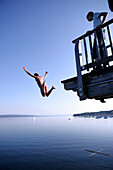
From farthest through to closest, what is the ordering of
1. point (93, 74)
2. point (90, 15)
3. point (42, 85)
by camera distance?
point (42, 85)
point (90, 15)
point (93, 74)

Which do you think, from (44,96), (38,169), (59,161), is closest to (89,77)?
(44,96)

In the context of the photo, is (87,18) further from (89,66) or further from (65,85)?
(65,85)

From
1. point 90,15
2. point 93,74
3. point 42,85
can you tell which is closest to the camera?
point 93,74

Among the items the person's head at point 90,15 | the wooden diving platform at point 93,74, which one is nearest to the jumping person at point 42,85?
the wooden diving platform at point 93,74

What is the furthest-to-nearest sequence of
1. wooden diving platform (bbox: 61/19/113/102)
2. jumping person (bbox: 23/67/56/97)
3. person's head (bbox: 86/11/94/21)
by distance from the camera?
1. jumping person (bbox: 23/67/56/97)
2. person's head (bbox: 86/11/94/21)
3. wooden diving platform (bbox: 61/19/113/102)

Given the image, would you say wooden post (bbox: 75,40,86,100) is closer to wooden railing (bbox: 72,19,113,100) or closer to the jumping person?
wooden railing (bbox: 72,19,113,100)

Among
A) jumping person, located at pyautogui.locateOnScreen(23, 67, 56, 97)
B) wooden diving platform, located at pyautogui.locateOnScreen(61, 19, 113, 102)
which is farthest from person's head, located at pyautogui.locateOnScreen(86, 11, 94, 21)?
jumping person, located at pyautogui.locateOnScreen(23, 67, 56, 97)

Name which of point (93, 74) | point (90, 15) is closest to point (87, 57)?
point (93, 74)

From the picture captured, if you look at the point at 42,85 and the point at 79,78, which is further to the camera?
the point at 42,85

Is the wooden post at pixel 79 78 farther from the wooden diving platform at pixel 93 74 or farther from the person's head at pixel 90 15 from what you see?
the person's head at pixel 90 15

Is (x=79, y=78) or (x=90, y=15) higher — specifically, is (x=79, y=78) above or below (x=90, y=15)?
below

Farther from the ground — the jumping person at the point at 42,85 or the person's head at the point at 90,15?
the person's head at the point at 90,15

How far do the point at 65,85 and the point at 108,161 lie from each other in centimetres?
2107

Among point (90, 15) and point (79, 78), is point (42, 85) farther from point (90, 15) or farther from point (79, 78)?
point (90, 15)
